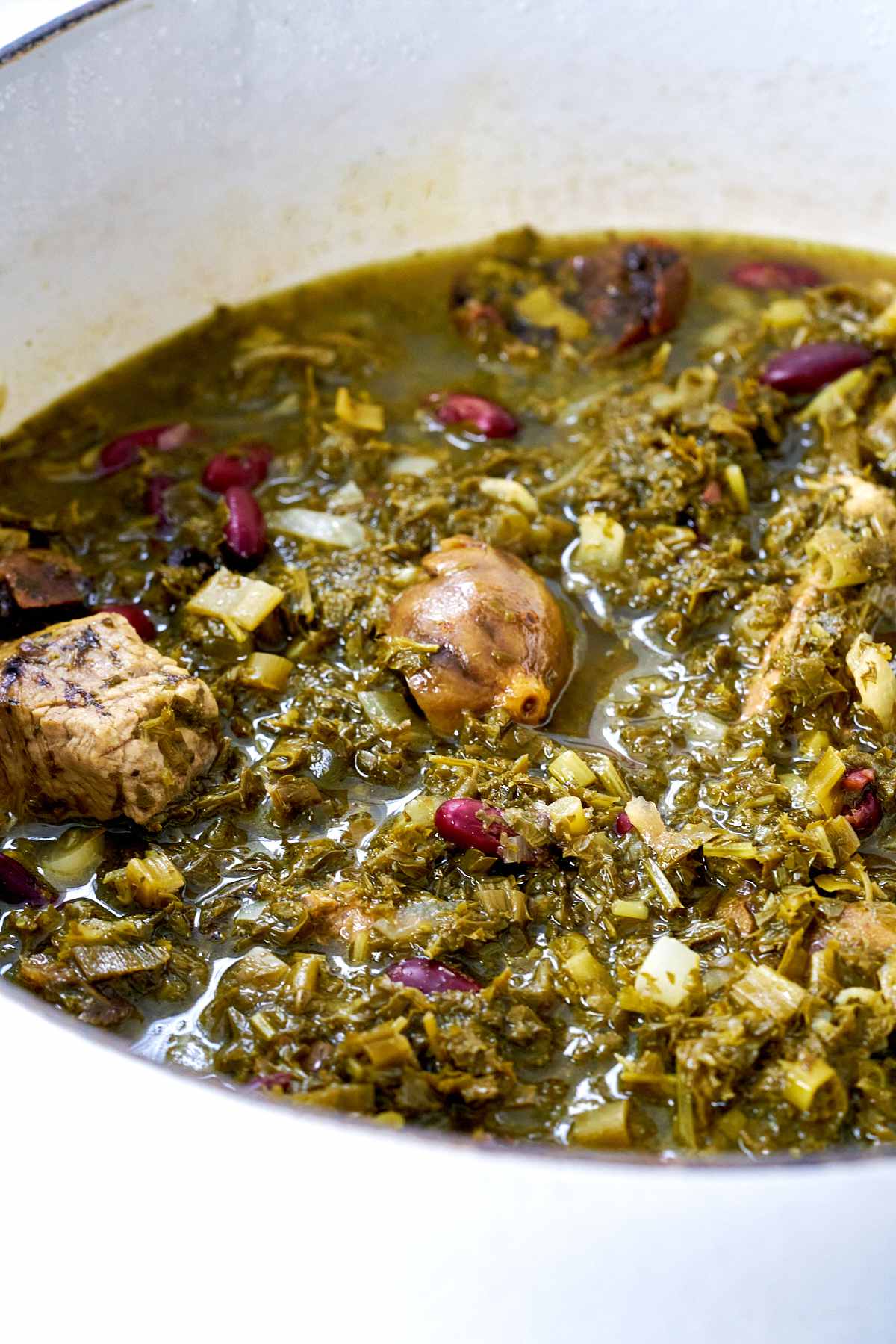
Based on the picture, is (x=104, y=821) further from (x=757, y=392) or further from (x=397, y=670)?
(x=757, y=392)

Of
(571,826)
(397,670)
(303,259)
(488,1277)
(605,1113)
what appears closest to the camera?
(488,1277)

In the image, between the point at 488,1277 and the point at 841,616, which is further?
the point at 841,616

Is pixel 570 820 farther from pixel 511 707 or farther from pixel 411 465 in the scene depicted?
pixel 411 465

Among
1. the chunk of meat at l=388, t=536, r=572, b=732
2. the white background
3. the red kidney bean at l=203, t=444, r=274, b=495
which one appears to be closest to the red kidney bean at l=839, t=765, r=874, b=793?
the chunk of meat at l=388, t=536, r=572, b=732

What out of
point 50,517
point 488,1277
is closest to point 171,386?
point 50,517

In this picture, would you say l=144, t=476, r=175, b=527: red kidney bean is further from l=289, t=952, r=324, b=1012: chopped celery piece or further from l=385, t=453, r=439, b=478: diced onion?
l=289, t=952, r=324, b=1012: chopped celery piece

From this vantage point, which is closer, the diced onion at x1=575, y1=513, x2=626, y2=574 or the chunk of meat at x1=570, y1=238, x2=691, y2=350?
the diced onion at x1=575, y1=513, x2=626, y2=574
